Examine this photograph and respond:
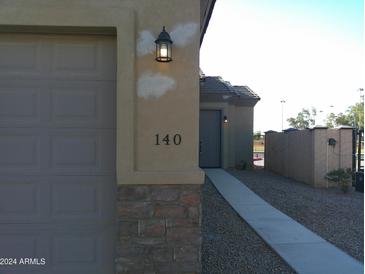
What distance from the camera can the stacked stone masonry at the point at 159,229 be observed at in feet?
12.8

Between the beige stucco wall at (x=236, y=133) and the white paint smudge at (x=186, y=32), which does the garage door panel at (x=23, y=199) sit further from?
the beige stucco wall at (x=236, y=133)

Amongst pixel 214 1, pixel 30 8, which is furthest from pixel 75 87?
pixel 214 1

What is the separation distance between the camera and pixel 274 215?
24.4 ft

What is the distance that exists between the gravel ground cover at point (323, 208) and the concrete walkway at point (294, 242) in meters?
0.25

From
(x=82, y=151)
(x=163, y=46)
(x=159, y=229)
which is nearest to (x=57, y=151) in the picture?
(x=82, y=151)

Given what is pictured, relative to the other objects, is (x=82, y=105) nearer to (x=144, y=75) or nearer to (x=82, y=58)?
(x=82, y=58)

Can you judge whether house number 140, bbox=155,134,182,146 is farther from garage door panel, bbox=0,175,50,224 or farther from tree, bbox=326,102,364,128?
tree, bbox=326,102,364,128

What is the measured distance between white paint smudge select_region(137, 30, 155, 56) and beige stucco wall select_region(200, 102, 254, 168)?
1213 cm

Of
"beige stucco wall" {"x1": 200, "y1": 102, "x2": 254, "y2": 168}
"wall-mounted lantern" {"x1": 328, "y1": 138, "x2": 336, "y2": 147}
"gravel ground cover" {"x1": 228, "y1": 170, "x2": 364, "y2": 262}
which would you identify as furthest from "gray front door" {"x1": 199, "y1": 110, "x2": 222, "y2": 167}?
"wall-mounted lantern" {"x1": 328, "y1": 138, "x2": 336, "y2": 147}

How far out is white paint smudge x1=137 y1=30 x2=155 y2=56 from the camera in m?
3.93

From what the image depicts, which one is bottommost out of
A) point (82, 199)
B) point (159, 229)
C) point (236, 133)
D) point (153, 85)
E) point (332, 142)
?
point (159, 229)

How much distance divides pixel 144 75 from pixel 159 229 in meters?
1.68

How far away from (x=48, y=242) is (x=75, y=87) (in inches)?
70.5

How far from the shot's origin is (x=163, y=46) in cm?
379
